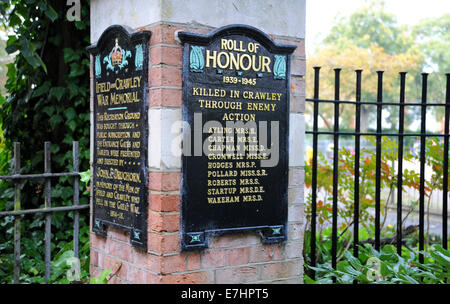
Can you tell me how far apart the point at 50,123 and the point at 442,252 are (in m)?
3.94

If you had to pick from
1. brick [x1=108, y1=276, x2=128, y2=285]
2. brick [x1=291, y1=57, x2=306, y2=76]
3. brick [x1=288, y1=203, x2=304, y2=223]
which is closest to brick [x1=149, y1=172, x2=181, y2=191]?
brick [x1=108, y1=276, x2=128, y2=285]

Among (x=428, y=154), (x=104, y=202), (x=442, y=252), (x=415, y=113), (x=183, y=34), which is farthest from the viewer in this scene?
(x=415, y=113)

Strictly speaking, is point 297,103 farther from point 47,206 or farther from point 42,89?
point 42,89

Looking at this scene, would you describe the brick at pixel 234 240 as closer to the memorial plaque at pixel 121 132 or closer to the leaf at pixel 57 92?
the memorial plaque at pixel 121 132

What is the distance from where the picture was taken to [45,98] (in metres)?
5.39

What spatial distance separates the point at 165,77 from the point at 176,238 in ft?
3.39

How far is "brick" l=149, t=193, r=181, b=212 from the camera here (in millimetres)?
3213

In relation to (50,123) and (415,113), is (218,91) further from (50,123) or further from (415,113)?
(415,113)

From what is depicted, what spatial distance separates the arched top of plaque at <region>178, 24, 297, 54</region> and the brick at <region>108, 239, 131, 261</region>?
59.0 inches

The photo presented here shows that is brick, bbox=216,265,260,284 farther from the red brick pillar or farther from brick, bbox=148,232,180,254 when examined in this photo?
brick, bbox=148,232,180,254

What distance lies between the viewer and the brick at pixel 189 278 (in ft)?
10.6

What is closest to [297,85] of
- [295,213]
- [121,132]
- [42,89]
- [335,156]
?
[335,156]

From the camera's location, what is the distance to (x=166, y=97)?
3.20 metres
